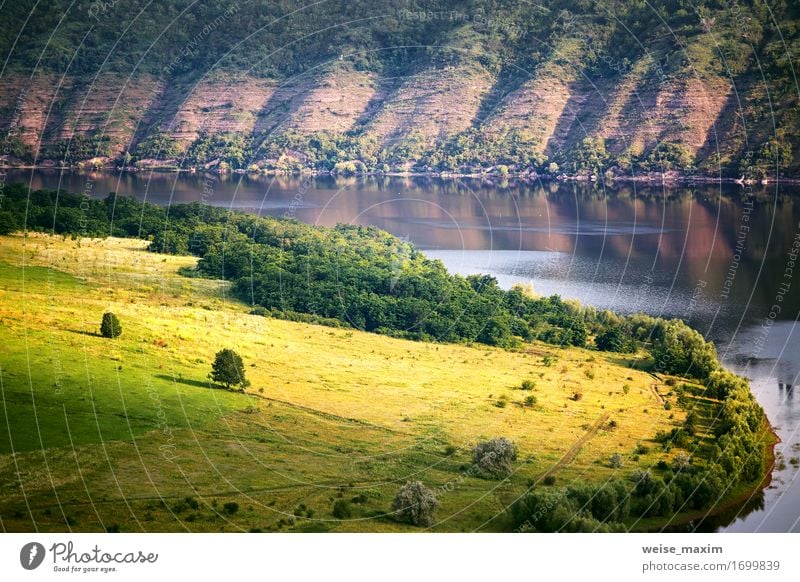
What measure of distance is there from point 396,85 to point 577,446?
12969 cm

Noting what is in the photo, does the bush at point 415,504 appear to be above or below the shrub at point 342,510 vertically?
above

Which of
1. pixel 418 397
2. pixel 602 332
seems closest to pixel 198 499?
pixel 418 397

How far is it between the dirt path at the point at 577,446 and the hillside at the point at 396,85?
91.2m

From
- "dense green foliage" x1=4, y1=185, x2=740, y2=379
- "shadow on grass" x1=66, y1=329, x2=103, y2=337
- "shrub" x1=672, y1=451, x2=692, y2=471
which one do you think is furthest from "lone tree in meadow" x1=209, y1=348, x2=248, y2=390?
"shrub" x1=672, y1=451, x2=692, y2=471

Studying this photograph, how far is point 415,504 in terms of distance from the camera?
3281 cm

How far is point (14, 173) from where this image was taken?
5162 inches

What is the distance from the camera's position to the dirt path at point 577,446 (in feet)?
122

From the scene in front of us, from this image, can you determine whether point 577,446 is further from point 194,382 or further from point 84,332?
point 84,332

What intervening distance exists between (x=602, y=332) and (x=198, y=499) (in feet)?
96.2

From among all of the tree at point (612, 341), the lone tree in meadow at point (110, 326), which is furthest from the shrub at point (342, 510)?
the tree at point (612, 341)

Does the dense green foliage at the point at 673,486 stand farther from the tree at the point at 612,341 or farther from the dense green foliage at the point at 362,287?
the tree at the point at 612,341

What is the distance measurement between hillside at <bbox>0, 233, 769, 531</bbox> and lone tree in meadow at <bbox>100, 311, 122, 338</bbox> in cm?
33
